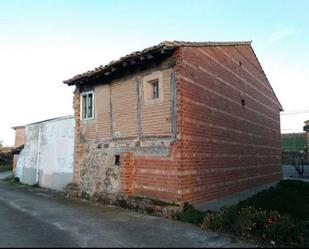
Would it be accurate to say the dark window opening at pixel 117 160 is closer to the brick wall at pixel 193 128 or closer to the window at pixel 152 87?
the brick wall at pixel 193 128

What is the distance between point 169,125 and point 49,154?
363 inches

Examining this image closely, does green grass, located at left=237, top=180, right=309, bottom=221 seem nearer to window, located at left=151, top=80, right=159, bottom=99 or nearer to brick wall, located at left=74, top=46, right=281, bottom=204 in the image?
brick wall, located at left=74, top=46, right=281, bottom=204

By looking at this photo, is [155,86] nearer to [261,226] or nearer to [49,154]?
[261,226]

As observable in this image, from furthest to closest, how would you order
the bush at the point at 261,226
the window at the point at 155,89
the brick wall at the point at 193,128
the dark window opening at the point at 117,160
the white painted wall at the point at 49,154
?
the white painted wall at the point at 49,154 < the dark window opening at the point at 117,160 < the window at the point at 155,89 < the brick wall at the point at 193,128 < the bush at the point at 261,226

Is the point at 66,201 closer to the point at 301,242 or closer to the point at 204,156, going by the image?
the point at 204,156

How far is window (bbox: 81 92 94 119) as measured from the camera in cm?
1305

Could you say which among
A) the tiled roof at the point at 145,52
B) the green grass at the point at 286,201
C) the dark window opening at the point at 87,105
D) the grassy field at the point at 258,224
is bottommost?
the green grass at the point at 286,201

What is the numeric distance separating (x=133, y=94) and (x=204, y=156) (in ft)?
10.8

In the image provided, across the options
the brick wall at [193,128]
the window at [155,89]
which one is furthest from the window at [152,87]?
the brick wall at [193,128]

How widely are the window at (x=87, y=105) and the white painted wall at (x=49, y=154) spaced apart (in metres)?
1.84

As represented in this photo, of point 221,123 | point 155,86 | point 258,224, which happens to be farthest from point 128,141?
point 258,224

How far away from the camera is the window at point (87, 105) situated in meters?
13.1

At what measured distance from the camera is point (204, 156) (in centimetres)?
1031

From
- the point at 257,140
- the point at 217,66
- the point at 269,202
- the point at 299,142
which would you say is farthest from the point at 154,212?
the point at 299,142
